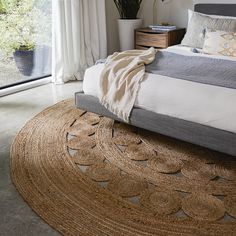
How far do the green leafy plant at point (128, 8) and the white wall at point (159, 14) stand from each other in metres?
0.21

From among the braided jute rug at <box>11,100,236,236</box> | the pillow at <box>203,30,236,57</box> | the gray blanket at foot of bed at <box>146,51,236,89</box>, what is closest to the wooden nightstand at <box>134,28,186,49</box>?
the pillow at <box>203,30,236,57</box>

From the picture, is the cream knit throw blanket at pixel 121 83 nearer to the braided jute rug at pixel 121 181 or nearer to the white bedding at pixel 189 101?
the white bedding at pixel 189 101

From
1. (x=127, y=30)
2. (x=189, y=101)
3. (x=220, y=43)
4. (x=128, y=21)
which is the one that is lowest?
(x=189, y=101)

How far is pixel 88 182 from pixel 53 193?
0.77ft

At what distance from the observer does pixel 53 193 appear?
2.00m

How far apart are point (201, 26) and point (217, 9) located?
0.55 meters

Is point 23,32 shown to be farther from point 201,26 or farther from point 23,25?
point 201,26

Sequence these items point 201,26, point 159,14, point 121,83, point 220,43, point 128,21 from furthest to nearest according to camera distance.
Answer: point 159,14 → point 128,21 → point 201,26 → point 220,43 → point 121,83

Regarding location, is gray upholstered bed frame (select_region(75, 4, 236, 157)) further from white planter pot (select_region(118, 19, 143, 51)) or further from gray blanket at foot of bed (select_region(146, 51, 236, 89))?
white planter pot (select_region(118, 19, 143, 51))

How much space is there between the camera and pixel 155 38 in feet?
14.5

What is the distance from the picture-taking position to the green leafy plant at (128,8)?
4633mm

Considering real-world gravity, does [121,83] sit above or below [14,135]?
above

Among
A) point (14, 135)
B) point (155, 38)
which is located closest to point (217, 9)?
point (155, 38)

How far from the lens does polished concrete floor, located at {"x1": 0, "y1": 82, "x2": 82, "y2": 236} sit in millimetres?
1735
